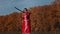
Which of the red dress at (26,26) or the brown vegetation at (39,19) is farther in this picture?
the brown vegetation at (39,19)

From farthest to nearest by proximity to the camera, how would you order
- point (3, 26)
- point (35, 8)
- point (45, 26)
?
point (35, 8) < point (3, 26) < point (45, 26)

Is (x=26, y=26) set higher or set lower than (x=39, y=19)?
lower

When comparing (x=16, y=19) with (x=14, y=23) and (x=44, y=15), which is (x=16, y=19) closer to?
(x=14, y=23)

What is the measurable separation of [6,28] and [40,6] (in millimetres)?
6191

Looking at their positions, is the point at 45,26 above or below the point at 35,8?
below

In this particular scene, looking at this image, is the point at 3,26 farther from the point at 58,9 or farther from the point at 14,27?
the point at 58,9

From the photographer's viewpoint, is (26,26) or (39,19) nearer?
(26,26)

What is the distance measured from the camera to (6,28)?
2966cm

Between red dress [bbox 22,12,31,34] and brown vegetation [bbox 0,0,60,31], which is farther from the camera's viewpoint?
brown vegetation [bbox 0,0,60,31]

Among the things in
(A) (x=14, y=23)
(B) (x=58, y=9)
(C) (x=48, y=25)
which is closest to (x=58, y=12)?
(B) (x=58, y=9)

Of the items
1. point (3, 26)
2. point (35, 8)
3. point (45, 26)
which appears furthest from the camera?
point (35, 8)

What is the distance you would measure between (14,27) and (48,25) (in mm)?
4167

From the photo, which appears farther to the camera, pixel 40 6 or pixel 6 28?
pixel 40 6

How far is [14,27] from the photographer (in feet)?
96.1
